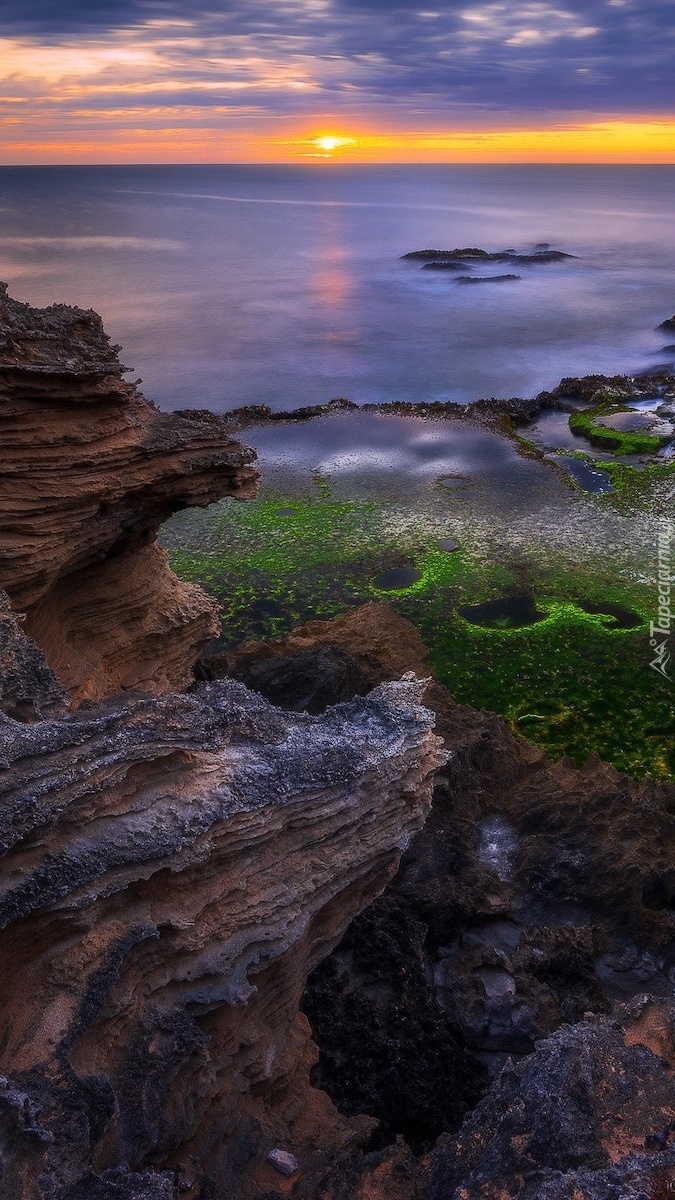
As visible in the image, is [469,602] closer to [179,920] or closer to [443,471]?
[443,471]

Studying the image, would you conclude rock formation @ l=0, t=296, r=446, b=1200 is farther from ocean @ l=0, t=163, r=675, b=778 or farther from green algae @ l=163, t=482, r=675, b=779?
ocean @ l=0, t=163, r=675, b=778

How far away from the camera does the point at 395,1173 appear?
652 centimetres

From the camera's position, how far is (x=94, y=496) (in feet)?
42.9

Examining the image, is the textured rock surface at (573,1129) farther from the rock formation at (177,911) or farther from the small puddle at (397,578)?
the small puddle at (397,578)

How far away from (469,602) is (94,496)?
12467 mm

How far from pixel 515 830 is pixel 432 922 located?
295 centimetres

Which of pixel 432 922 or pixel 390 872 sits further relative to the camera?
pixel 432 922

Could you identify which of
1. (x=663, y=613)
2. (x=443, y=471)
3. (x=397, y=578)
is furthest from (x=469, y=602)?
(x=443, y=471)

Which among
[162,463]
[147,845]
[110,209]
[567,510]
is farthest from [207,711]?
[110,209]

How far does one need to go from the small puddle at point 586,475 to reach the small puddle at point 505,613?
363 inches

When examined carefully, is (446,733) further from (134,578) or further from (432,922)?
(134,578)

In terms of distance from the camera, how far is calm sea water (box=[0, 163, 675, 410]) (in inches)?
1927

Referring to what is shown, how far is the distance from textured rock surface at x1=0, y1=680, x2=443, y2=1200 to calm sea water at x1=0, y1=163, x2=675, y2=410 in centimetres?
3756

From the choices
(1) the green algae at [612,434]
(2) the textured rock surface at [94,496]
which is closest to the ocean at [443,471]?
(1) the green algae at [612,434]
